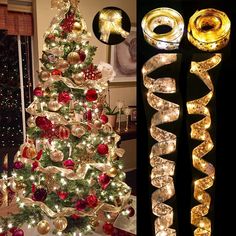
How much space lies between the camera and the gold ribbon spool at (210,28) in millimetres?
606

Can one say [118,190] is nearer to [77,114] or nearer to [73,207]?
[73,207]

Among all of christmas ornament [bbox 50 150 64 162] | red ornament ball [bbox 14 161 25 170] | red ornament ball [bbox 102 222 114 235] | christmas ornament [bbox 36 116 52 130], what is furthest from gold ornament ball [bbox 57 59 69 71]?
red ornament ball [bbox 102 222 114 235]

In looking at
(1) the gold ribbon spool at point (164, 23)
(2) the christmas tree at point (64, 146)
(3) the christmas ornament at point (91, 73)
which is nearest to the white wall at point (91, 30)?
(2) the christmas tree at point (64, 146)

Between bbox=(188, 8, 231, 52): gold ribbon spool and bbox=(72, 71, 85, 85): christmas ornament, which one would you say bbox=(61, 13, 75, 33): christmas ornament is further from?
bbox=(188, 8, 231, 52): gold ribbon spool

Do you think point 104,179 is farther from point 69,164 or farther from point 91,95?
point 91,95

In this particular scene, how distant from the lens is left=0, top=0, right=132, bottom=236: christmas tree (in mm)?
2078

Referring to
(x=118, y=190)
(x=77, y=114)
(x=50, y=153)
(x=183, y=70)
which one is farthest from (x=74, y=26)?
(x=183, y=70)

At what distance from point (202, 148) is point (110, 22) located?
0.41 meters

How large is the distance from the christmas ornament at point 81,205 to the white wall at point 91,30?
1.80 m

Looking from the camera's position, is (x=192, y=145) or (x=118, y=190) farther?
(x=118, y=190)

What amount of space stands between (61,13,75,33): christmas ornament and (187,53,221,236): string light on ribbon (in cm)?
162

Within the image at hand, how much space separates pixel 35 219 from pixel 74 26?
1307 mm

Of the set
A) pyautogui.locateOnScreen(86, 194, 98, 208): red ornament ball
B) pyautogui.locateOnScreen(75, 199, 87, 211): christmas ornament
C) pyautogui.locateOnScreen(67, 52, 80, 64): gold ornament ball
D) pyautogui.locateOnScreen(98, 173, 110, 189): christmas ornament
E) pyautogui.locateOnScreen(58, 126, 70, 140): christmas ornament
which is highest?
pyautogui.locateOnScreen(67, 52, 80, 64): gold ornament ball

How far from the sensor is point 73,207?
7.16ft
